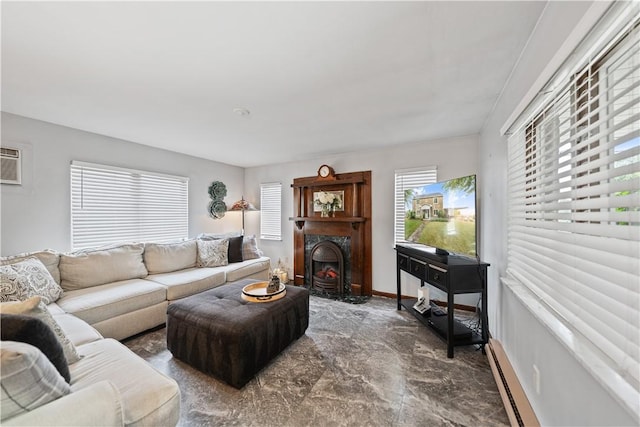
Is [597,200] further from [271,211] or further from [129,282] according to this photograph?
[271,211]

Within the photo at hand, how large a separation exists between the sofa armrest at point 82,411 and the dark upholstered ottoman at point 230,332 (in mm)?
871

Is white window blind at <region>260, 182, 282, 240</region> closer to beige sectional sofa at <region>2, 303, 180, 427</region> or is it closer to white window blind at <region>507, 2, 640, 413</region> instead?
beige sectional sofa at <region>2, 303, 180, 427</region>

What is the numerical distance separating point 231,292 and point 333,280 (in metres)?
1.89

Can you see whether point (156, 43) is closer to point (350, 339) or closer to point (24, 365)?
point (24, 365)

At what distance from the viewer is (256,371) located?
6.11 ft

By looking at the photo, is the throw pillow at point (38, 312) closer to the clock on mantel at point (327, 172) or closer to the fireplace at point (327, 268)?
the fireplace at point (327, 268)

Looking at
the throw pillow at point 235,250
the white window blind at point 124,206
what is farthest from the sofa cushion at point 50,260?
the throw pillow at point 235,250

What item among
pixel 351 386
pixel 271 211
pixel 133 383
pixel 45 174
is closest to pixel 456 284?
pixel 351 386

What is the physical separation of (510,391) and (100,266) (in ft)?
12.8

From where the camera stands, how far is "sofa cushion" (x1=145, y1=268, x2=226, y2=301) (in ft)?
9.10

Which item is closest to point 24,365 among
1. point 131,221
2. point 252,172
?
point 131,221

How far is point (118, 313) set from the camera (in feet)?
7.56

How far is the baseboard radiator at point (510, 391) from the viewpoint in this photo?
138 cm

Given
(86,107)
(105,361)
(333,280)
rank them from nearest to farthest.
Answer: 1. (105,361)
2. (86,107)
3. (333,280)
